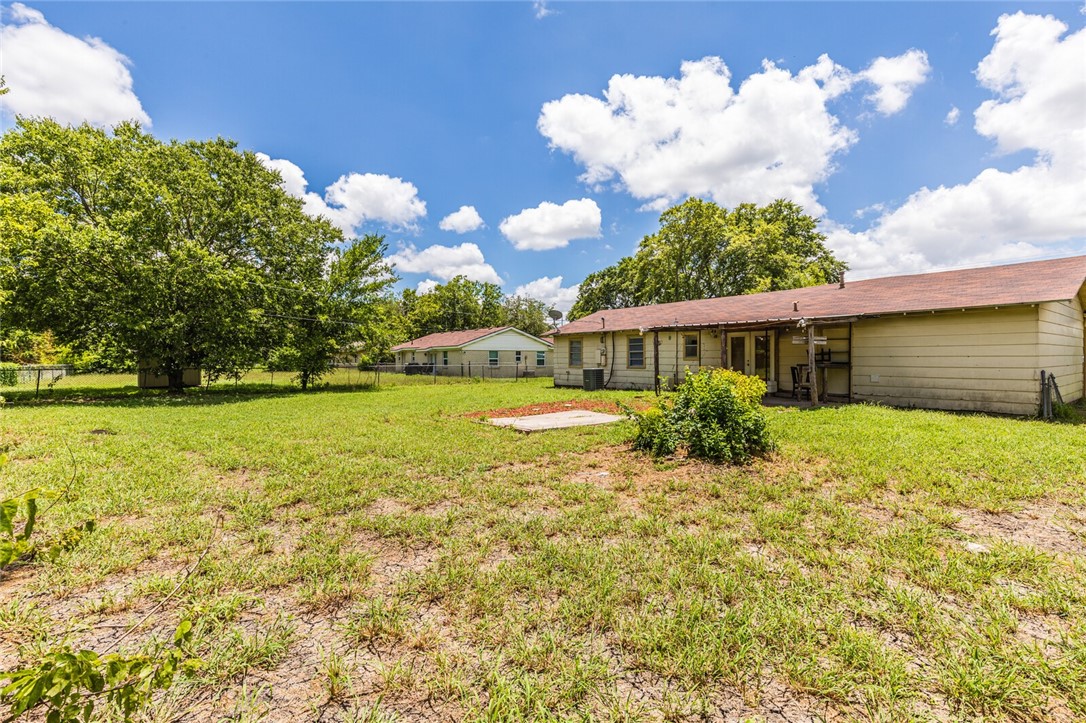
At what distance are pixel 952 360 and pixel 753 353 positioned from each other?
4.97 meters

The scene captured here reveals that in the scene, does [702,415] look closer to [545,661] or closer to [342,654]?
[545,661]

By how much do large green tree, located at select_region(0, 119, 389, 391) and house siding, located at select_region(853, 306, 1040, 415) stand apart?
20.1m

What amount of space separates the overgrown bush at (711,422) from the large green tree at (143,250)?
15.6 meters

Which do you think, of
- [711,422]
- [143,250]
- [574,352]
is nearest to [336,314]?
[143,250]

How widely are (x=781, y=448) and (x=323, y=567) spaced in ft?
19.2

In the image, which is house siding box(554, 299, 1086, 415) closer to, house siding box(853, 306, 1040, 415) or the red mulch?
house siding box(853, 306, 1040, 415)

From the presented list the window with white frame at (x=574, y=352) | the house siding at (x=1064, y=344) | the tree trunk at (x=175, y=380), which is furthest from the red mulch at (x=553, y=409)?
the tree trunk at (x=175, y=380)

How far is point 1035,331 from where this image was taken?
9.03 metres

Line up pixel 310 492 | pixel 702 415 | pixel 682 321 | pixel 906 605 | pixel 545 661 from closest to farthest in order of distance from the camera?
pixel 545 661 < pixel 906 605 < pixel 310 492 < pixel 702 415 < pixel 682 321

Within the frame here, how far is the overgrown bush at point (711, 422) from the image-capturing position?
5666 mm

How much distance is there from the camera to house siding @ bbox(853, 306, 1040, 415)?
921 cm

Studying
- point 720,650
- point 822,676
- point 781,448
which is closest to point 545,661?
point 720,650

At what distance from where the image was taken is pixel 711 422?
19.2 ft

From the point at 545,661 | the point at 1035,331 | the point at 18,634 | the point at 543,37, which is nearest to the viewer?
the point at 545,661
